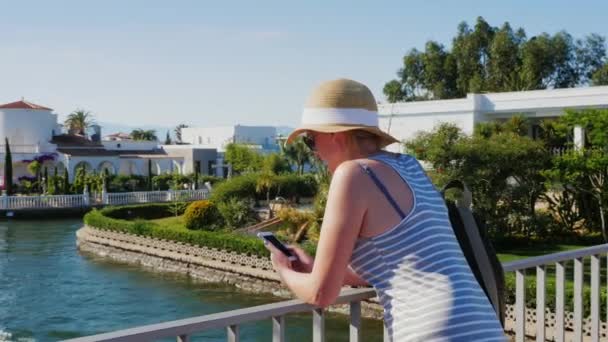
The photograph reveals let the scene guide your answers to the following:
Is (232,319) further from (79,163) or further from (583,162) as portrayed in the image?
(79,163)

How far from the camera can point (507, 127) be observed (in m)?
24.6

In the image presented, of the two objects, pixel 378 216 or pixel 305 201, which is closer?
pixel 378 216

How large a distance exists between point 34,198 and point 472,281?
31.4 m

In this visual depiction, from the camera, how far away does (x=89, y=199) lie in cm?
3212

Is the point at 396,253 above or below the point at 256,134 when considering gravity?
below

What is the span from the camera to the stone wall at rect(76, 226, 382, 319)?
1550 cm

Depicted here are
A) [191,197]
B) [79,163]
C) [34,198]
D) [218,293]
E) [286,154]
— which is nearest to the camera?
[218,293]

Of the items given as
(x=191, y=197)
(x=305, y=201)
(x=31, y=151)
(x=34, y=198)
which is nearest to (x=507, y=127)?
(x=305, y=201)

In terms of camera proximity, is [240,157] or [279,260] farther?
[240,157]

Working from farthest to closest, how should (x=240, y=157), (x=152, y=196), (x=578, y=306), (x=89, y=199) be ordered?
(x=240, y=157), (x=152, y=196), (x=89, y=199), (x=578, y=306)

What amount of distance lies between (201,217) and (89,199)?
13.2 metres

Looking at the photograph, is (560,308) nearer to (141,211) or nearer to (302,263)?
(302,263)

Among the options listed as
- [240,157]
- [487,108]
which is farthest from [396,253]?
[240,157]

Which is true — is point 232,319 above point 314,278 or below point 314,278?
below
